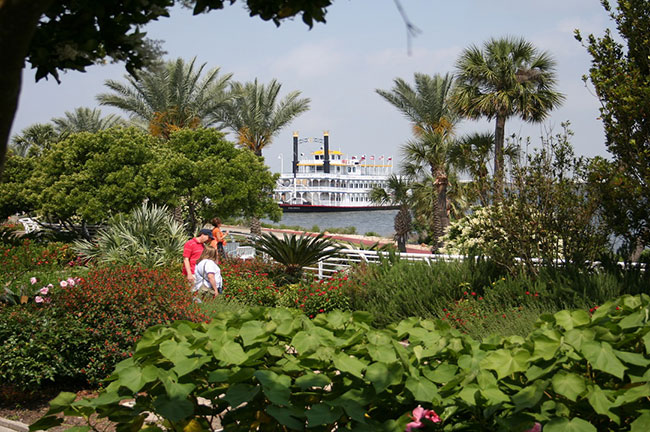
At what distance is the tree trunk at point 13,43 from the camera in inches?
63.2

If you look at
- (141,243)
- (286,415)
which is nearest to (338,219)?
(141,243)

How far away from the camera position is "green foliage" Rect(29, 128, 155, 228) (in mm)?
18625

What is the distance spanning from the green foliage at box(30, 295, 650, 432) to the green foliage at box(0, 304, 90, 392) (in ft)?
9.49

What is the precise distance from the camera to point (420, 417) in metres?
2.69

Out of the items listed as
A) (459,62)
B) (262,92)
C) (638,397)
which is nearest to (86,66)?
(638,397)

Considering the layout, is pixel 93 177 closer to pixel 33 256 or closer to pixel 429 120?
pixel 33 256

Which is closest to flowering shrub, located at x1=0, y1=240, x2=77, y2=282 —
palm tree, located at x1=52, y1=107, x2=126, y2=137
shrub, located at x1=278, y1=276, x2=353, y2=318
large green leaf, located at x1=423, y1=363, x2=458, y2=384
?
shrub, located at x1=278, y1=276, x2=353, y2=318

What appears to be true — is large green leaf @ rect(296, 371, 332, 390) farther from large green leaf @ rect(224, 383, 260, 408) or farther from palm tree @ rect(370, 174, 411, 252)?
palm tree @ rect(370, 174, 411, 252)

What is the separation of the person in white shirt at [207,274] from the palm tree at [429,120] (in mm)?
18639

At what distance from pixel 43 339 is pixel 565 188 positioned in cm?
712

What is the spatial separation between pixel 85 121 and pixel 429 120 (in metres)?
24.6

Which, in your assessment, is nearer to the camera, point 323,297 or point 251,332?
point 251,332

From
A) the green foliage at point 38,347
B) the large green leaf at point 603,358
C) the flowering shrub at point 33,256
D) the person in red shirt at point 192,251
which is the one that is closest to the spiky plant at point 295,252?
the person in red shirt at point 192,251

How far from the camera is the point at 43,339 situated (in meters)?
5.65
